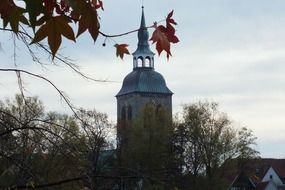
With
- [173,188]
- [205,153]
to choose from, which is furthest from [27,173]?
[205,153]

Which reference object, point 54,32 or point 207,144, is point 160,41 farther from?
point 207,144

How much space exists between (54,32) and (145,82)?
86.3m

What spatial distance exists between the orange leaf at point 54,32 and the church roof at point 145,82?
279 feet

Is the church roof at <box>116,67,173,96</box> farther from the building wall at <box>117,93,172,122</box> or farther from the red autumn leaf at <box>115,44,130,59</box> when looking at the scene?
the red autumn leaf at <box>115,44,130,59</box>

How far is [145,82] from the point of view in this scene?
88.1 m

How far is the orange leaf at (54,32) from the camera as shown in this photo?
1834 mm

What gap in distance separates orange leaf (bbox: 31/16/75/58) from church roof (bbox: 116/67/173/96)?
8496 centimetres

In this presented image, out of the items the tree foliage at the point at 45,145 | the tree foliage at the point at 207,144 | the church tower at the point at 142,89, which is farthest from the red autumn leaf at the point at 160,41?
the church tower at the point at 142,89

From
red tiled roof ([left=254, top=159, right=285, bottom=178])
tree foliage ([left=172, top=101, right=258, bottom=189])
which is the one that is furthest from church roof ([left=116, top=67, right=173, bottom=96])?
tree foliage ([left=172, top=101, right=258, bottom=189])

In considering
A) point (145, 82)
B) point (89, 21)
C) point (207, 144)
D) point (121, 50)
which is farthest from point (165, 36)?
point (145, 82)

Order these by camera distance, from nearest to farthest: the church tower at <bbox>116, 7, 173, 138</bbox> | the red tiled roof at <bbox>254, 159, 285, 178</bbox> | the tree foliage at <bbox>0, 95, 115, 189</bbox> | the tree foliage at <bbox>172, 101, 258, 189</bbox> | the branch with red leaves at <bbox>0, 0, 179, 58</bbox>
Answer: the branch with red leaves at <bbox>0, 0, 179, 58</bbox>, the tree foliage at <bbox>0, 95, 115, 189</bbox>, the tree foliage at <bbox>172, 101, 258, 189</bbox>, the red tiled roof at <bbox>254, 159, 285, 178</bbox>, the church tower at <bbox>116, 7, 173, 138</bbox>

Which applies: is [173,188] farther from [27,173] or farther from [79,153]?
[27,173]

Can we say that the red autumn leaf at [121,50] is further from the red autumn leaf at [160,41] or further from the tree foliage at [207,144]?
the tree foliage at [207,144]

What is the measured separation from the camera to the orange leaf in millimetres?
1834
